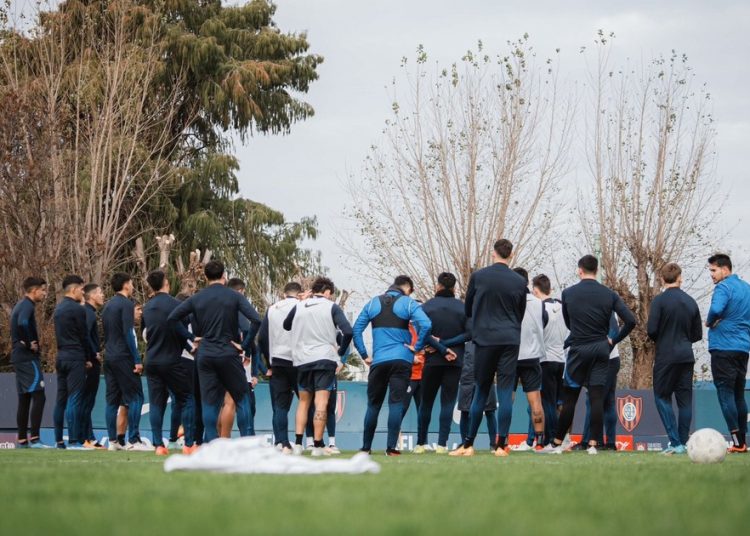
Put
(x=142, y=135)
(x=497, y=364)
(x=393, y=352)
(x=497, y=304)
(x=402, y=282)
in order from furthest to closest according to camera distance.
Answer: (x=142, y=135), (x=402, y=282), (x=393, y=352), (x=497, y=364), (x=497, y=304)

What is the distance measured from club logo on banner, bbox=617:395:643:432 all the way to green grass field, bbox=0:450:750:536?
46.4ft

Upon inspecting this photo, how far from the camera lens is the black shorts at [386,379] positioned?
13.9 m

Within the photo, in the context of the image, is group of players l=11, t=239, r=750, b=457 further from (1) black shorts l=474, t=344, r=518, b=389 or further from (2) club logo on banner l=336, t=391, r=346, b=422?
(2) club logo on banner l=336, t=391, r=346, b=422

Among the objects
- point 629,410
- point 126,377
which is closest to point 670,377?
point 126,377

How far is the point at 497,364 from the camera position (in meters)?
13.2

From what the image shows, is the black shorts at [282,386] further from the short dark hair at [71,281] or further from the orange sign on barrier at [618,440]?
the orange sign on barrier at [618,440]

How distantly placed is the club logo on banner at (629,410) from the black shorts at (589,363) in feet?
31.5

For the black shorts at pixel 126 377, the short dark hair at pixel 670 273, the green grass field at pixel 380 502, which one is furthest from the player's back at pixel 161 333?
the short dark hair at pixel 670 273

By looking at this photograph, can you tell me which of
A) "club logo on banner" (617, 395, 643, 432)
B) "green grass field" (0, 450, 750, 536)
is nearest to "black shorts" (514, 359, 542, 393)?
"green grass field" (0, 450, 750, 536)

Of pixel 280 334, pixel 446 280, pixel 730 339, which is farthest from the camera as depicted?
pixel 446 280

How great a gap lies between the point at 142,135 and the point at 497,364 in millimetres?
23892

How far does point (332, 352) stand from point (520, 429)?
9.73 meters

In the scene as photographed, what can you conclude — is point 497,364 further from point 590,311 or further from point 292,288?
point 292,288

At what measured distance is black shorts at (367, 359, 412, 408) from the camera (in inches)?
546
